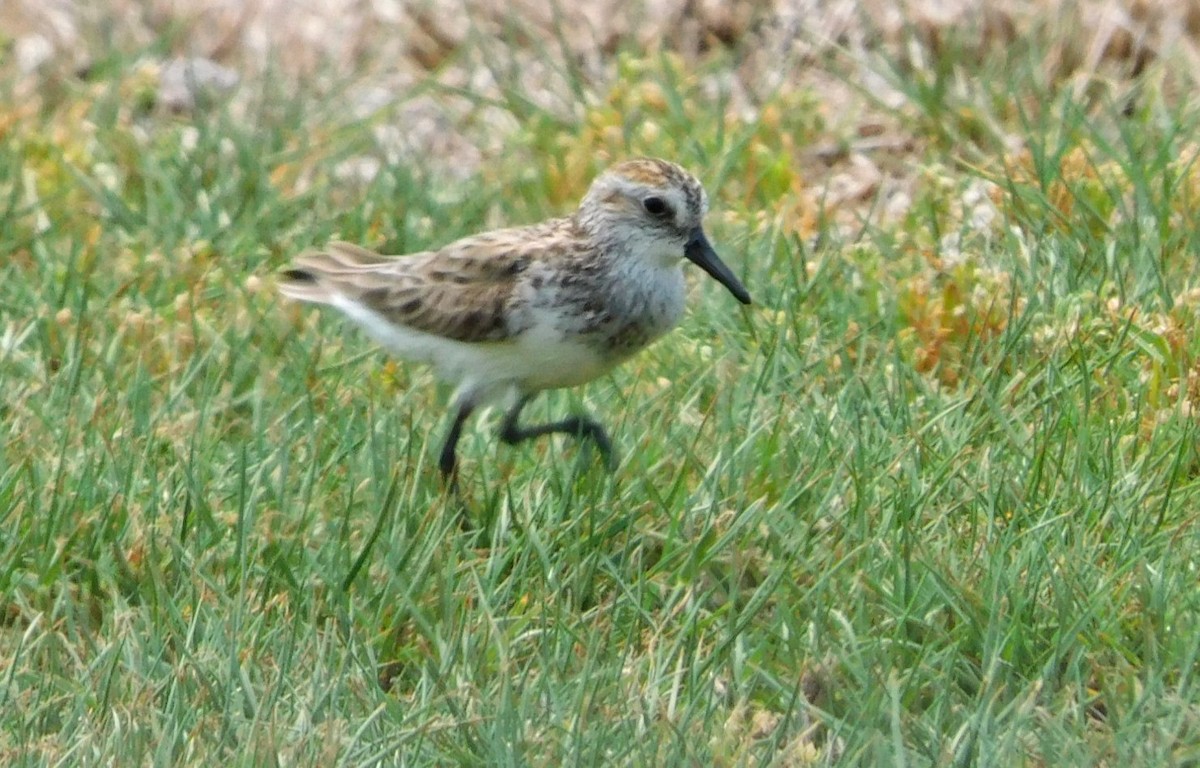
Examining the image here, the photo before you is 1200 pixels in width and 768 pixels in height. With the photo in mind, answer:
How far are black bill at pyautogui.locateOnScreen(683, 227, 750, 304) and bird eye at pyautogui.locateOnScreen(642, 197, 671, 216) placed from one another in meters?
0.12

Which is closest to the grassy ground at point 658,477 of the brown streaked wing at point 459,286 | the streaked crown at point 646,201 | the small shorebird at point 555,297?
the small shorebird at point 555,297

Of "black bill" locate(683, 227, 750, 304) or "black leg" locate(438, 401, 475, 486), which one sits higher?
"black bill" locate(683, 227, 750, 304)

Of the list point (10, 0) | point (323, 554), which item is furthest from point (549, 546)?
point (10, 0)

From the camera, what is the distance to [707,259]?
6547mm

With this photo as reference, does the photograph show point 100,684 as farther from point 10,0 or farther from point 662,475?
point 10,0

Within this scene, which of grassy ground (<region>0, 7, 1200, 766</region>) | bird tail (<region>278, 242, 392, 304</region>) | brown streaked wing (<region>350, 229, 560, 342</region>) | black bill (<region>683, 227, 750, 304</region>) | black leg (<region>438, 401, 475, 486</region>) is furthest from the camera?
bird tail (<region>278, 242, 392, 304</region>)

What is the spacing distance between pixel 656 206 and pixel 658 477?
820 mm

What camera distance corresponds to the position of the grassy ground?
493 centimetres

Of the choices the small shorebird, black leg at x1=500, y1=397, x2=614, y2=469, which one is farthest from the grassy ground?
the small shorebird

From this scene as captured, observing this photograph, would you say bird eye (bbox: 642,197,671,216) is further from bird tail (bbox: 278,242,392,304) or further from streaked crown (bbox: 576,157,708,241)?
bird tail (bbox: 278,242,392,304)

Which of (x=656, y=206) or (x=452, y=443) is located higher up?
(x=656, y=206)

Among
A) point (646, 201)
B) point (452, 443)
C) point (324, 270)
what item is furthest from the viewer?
point (324, 270)

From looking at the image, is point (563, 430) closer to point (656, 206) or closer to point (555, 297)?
point (555, 297)

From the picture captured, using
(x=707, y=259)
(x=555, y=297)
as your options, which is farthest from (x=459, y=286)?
(x=707, y=259)
